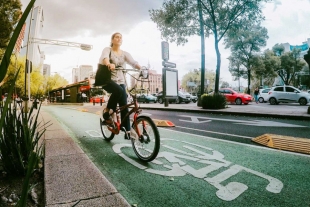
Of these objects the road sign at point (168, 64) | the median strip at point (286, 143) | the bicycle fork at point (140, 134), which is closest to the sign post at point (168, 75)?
the road sign at point (168, 64)

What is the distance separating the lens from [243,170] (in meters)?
2.93

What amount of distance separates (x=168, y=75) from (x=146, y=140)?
488 inches

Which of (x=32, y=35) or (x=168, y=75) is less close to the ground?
(x=32, y=35)

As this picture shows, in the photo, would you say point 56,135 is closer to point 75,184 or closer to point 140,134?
point 140,134

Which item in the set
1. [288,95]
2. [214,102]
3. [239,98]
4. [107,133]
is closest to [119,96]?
[107,133]

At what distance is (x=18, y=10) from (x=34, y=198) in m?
20.5

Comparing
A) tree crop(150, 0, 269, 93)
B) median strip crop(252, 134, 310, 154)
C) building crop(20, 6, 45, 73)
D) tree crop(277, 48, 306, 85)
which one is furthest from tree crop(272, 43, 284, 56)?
median strip crop(252, 134, 310, 154)

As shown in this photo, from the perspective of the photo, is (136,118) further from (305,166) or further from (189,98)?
(189,98)

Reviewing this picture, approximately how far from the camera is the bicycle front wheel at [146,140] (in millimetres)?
3224

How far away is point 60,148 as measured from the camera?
3381mm

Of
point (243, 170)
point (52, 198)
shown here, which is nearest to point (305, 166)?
point (243, 170)

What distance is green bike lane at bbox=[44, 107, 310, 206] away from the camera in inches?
84.0

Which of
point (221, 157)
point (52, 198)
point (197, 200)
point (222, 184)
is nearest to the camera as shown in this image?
point (52, 198)

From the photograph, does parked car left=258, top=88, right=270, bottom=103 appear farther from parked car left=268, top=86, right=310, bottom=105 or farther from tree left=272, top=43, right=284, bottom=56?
tree left=272, top=43, right=284, bottom=56
